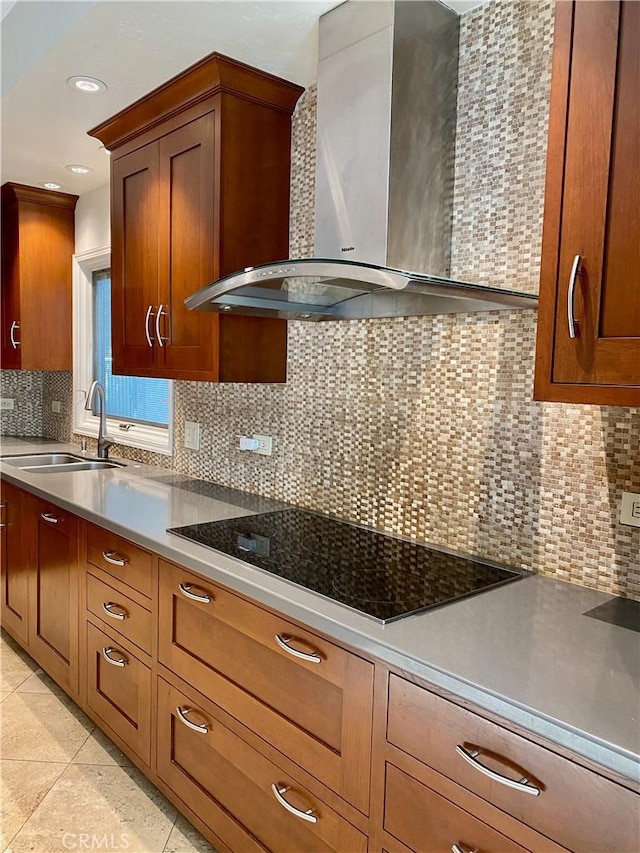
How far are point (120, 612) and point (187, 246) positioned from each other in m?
1.36

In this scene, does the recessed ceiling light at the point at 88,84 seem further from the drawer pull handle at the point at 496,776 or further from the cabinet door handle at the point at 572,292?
the drawer pull handle at the point at 496,776

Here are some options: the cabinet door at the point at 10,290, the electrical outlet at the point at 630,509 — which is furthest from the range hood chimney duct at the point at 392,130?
the cabinet door at the point at 10,290

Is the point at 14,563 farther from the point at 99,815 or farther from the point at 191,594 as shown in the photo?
the point at 191,594

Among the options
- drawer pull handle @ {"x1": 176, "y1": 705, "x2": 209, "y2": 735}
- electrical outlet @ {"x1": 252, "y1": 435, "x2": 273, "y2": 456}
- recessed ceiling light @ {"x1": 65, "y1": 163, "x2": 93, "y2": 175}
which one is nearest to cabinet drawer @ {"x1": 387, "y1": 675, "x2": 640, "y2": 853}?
drawer pull handle @ {"x1": 176, "y1": 705, "x2": 209, "y2": 735}

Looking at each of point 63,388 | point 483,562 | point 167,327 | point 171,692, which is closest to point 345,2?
point 167,327

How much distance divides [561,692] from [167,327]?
201cm

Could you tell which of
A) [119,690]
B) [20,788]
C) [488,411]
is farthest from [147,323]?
[20,788]

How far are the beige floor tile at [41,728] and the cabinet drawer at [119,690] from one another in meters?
0.16

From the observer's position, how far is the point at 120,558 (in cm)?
219

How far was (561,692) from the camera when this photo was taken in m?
1.09

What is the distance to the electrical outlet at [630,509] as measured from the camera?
1507 millimetres

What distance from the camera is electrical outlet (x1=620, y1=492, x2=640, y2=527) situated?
1.51 m

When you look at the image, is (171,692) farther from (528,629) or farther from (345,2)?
(345,2)

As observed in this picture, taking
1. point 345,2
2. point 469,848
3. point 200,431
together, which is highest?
point 345,2
